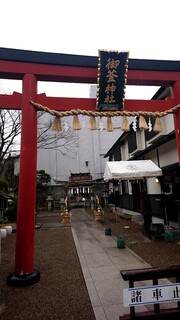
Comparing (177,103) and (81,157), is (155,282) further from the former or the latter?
(81,157)

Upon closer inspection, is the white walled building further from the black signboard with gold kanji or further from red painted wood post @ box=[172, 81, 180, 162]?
the black signboard with gold kanji

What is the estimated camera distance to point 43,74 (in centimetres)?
598

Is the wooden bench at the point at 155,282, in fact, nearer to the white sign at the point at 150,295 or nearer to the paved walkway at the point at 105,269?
the white sign at the point at 150,295

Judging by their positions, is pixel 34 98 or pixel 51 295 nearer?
pixel 51 295

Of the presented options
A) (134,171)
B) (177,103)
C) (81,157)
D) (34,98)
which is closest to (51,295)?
(34,98)

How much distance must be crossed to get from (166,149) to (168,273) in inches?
353

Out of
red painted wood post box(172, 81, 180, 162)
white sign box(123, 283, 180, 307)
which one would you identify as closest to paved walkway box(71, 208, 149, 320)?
A: white sign box(123, 283, 180, 307)

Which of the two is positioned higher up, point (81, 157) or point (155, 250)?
point (81, 157)

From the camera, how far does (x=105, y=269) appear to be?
21.2 ft

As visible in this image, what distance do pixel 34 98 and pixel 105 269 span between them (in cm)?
504

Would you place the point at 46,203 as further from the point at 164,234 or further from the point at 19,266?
the point at 19,266

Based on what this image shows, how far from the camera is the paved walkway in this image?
13.9 feet

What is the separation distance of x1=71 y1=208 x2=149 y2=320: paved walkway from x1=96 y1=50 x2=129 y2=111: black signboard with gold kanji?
4.25 m

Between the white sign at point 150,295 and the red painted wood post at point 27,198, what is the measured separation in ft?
8.94
